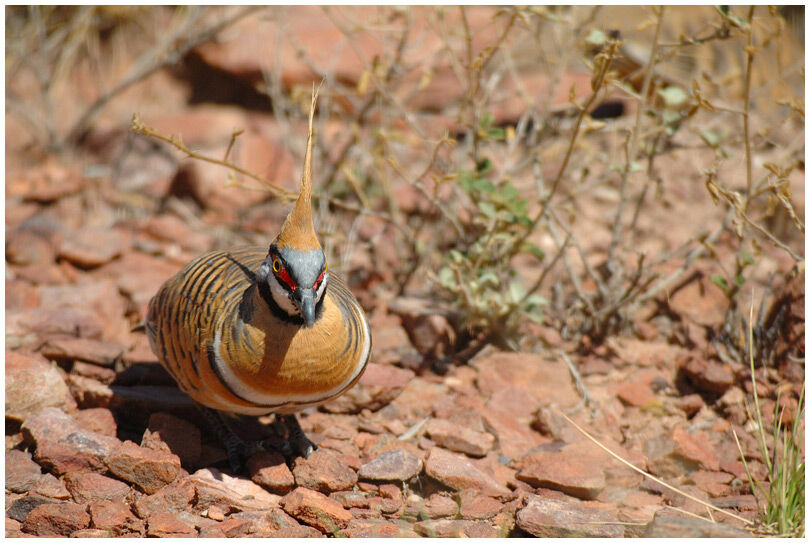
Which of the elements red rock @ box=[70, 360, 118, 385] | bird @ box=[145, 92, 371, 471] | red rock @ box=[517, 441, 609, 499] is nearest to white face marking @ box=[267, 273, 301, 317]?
bird @ box=[145, 92, 371, 471]

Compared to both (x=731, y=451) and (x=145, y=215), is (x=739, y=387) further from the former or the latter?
(x=145, y=215)

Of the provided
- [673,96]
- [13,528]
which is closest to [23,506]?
[13,528]

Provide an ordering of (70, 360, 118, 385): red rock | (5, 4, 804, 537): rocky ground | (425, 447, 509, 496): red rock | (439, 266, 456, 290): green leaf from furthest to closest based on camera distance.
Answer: (439, 266, 456, 290): green leaf, (70, 360, 118, 385): red rock, (425, 447, 509, 496): red rock, (5, 4, 804, 537): rocky ground

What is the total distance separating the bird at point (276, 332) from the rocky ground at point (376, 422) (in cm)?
42

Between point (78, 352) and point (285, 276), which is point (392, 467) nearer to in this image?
point (285, 276)

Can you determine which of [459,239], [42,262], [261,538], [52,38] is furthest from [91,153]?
[261,538]

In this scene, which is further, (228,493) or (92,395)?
(92,395)

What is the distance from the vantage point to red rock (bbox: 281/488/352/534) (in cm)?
323

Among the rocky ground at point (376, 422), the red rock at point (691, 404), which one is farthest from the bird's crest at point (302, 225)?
the red rock at point (691, 404)

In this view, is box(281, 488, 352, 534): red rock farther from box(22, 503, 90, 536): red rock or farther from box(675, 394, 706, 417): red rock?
box(675, 394, 706, 417): red rock

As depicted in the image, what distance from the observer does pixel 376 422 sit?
4.14m

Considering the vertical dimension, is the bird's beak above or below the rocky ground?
Result: above

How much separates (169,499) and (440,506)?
1.13 metres

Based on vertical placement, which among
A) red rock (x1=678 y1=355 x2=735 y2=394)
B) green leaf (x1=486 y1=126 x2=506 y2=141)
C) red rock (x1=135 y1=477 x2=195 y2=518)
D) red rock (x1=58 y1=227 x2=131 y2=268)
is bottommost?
red rock (x1=135 y1=477 x2=195 y2=518)
